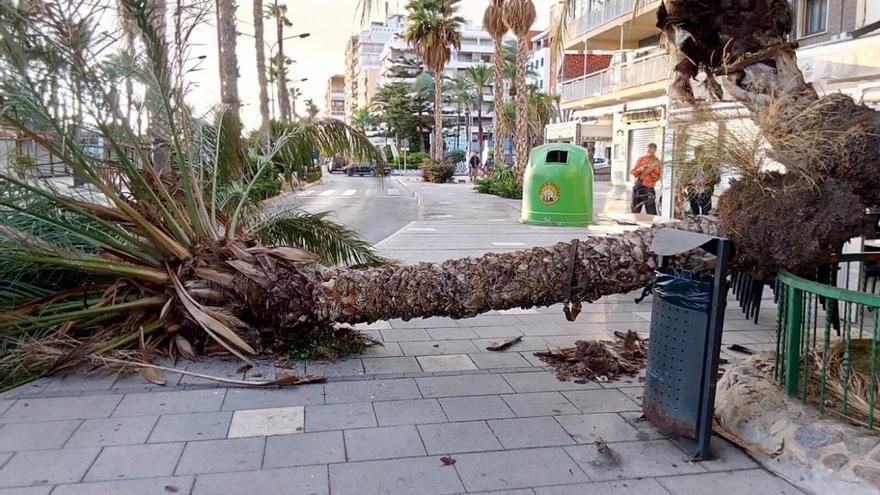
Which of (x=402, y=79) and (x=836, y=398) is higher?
(x=402, y=79)

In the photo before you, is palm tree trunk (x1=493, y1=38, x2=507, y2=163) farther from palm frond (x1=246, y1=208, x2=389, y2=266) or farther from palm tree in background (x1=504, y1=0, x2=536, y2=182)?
palm frond (x1=246, y1=208, x2=389, y2=266)

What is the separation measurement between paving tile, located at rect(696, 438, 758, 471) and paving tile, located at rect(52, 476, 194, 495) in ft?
8.55

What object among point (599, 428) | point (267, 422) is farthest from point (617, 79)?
point (267, 422)

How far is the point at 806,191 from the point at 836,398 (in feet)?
3.79

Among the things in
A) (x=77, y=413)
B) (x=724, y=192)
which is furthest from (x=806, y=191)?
(x=77, y=413)

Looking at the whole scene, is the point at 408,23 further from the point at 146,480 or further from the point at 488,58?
the point at 488,58

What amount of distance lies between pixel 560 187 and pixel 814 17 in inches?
341

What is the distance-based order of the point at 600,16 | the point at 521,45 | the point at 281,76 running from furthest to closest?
the point at 281,76
the point at 600,16
the point at 521,45

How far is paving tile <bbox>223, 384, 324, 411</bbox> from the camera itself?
4.38 metres

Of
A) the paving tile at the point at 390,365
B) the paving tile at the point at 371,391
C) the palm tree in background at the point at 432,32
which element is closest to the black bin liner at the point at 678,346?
the paving tile at the point at 371,391

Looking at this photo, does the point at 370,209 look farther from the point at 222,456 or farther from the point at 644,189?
the point at 222,456

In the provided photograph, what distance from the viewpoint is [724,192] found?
4.36 m

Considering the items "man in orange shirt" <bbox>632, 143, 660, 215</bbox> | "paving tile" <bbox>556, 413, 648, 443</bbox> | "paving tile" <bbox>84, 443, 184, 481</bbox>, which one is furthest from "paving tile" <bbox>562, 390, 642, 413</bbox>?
"man in orange shirt" <bbox>632, 143, 660, 215</bbox>

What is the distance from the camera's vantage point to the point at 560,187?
610 inches
